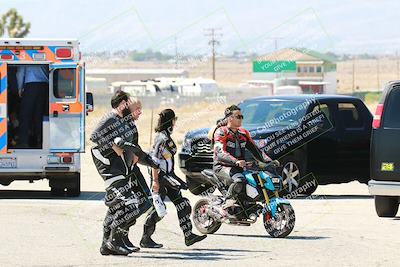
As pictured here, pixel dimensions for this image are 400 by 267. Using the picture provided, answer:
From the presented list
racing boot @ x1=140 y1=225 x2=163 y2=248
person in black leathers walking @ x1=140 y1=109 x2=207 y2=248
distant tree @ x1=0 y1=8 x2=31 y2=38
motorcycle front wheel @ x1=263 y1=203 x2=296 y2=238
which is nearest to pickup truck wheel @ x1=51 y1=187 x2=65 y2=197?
motorcycle front wheel @ x1=263 y1=203 x2=296 y2=238

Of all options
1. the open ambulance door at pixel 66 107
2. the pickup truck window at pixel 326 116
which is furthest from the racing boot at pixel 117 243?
the pickup truck window at pixel 326 116

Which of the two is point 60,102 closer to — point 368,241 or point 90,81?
point 368,241

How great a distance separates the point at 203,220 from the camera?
14406mm

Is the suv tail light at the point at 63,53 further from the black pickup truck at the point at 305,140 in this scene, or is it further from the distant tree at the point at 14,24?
the distant tree at the point at 14,24

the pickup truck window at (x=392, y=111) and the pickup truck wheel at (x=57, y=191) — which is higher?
the pickup truck window at (x=392, y=111)

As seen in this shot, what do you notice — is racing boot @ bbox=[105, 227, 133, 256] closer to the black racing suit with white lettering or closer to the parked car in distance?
the black racing suit with white lettering

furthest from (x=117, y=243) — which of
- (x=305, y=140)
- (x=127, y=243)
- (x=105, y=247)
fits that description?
(x=305, y=140)

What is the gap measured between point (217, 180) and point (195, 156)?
555 cm

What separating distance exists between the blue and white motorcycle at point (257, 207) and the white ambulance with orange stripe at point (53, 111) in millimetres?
5990

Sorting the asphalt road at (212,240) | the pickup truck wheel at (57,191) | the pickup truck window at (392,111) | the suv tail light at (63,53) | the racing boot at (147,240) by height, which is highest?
the suv tail light at (63,53)

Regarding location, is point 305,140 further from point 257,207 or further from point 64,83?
point 257,207

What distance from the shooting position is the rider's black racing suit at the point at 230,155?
14.0 meters

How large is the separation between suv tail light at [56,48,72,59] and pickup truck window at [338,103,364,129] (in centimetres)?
491

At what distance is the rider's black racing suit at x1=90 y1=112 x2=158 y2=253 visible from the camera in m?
12.2
